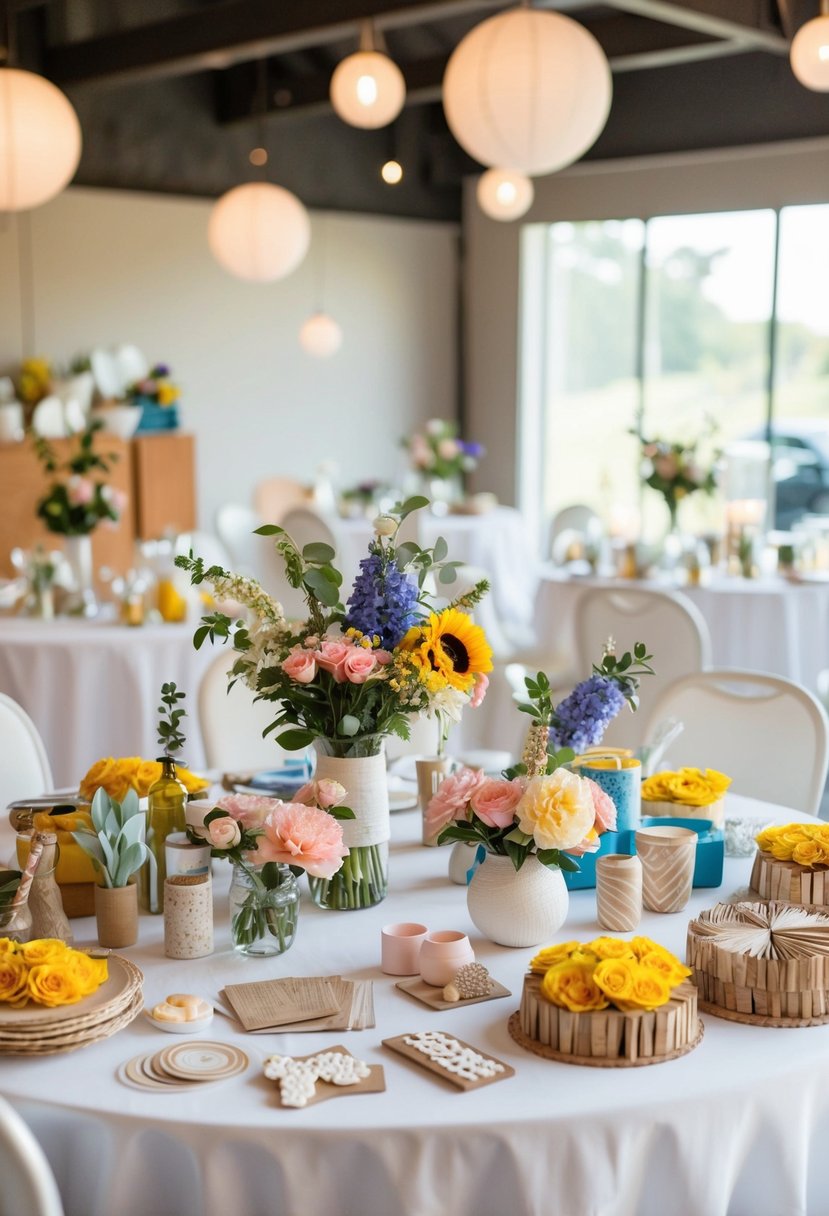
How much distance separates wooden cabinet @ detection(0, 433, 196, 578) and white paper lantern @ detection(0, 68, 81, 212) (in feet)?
11.9

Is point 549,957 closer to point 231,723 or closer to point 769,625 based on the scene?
point 231,723

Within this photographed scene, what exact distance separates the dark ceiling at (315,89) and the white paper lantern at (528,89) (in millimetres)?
2902

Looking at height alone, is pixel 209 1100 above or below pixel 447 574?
below

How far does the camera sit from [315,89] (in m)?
8.20

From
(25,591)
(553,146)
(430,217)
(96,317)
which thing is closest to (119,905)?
(553,146)

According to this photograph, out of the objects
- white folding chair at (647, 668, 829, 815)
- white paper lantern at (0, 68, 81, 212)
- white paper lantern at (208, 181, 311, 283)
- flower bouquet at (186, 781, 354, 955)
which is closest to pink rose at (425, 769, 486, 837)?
flower bouquet at (186, 781, 354, 955)

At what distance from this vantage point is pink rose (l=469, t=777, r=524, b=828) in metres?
1.87

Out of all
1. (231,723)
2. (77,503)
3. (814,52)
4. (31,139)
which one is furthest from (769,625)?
(31,139)

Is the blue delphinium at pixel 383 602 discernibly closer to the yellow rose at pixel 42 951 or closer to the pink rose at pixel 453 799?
the pink rose at pixel 453 799

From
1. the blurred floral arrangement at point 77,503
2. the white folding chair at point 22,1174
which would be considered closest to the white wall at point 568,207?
the blurred floral arrangement at point 77,503

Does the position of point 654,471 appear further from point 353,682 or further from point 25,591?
point 353,682

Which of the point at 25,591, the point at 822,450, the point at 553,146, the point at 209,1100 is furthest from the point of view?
the point at 822,450

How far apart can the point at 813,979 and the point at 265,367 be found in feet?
25.1

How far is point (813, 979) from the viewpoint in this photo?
1.71m
